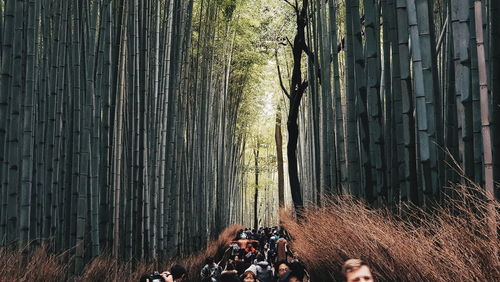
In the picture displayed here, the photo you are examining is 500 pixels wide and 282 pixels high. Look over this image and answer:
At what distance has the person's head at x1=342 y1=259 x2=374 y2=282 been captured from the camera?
233cm

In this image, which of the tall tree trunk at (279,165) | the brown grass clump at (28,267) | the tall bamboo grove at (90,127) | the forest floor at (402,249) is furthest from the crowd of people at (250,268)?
the tall tree trunk at (279,165)

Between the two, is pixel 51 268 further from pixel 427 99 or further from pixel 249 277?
pixel 427 99

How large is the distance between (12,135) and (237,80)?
50.8ft

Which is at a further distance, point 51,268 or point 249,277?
point 249,277

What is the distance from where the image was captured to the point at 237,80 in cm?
2016

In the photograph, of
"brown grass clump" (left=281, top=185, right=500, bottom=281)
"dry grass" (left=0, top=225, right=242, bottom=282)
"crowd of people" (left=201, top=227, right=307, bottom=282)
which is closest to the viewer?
"brown grass clump" (left=281, top=185, right=500, bottom=281)

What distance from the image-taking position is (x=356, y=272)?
2344 mm

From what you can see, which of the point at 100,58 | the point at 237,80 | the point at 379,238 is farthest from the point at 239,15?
the point at 379,238

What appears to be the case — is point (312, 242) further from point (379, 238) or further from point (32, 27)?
point (32, 27)

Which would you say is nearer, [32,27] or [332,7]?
[32,27]

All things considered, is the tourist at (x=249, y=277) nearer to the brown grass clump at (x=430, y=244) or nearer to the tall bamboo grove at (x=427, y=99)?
the brown grass clump at (x=430, y=244)

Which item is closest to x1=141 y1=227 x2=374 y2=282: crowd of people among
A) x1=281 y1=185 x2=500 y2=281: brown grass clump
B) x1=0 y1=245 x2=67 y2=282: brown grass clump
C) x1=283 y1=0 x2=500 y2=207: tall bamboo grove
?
x1=281 y1=185 x2=500 y2=281: brown grass clump

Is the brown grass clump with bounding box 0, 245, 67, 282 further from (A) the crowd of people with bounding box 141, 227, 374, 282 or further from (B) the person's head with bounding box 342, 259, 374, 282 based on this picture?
(B) the person's head with bounding box 342, 259, 374, 282

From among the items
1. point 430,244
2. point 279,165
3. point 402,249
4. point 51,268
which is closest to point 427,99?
point 402,249
